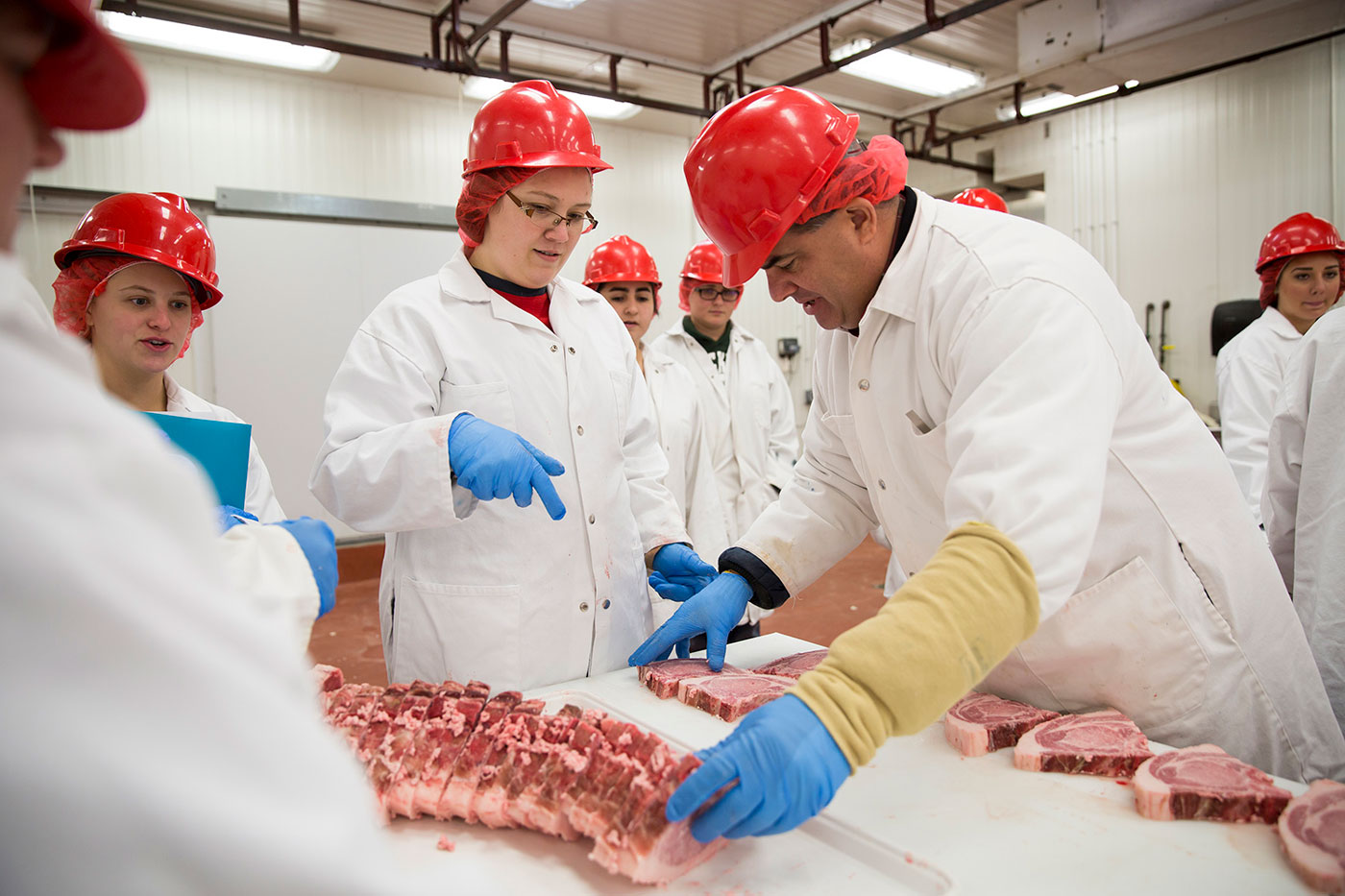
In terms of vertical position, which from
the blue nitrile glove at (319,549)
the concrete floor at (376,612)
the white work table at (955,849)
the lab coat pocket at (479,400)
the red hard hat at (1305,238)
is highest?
the red hard hat at (1305,238)

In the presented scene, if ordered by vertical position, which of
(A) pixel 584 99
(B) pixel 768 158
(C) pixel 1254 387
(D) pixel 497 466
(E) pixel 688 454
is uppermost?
(A) pixel 584 99

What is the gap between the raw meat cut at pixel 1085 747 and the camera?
1.51 m

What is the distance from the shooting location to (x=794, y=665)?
2141mm

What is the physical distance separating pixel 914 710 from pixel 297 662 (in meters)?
0.93

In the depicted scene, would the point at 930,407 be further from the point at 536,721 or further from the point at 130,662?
the point at 130,662

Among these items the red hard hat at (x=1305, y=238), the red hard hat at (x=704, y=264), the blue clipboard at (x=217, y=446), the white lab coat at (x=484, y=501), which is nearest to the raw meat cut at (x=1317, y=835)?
the white lab coat at (x=484, y=501)

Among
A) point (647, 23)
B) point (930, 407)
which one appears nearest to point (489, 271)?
point (930, 407)

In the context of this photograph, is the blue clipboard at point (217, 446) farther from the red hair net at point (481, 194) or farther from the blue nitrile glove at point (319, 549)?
the red hair net at point (481, 194)

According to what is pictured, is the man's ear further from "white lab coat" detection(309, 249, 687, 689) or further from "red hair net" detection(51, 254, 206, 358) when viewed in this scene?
"red hair net" detection(51, 254, 206, 358)

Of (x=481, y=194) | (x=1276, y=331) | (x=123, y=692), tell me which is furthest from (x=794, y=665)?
(x=1276, y=331)

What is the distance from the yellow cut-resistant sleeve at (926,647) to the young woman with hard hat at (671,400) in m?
3.21

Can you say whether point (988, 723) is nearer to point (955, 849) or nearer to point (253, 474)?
point (955, 849)

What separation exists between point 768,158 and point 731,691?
1.17 metres

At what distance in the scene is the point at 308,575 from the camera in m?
1.05
